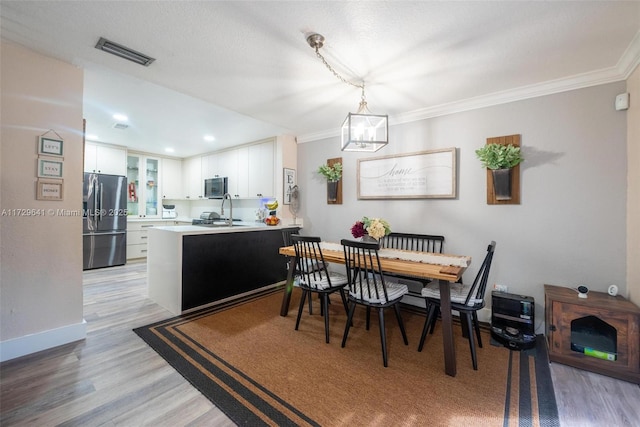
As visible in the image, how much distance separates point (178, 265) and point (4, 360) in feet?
4.41

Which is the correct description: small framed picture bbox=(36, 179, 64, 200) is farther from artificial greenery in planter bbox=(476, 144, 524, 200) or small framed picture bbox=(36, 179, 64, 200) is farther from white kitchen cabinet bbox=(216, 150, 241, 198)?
artificial greenery in planter bbox=(476, 144, 524, 200)

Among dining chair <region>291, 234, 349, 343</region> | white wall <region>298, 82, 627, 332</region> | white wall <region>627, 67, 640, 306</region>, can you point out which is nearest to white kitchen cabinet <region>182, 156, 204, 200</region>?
dining chair <region>291, 234, 349, 343</region>

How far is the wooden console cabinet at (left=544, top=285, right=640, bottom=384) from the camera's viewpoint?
1.88 m

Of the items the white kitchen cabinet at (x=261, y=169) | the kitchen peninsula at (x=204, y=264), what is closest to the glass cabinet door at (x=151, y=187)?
the white kitchen cabinet at (x=261, y=169)

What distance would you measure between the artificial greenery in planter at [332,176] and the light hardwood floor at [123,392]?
9.02ft

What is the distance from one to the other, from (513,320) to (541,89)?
2.15 meters

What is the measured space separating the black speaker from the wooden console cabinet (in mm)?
167

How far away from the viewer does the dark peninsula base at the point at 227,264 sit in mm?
3025

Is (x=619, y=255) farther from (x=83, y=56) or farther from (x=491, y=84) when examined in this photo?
(x=83, y=56)

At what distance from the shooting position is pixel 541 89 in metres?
2.54

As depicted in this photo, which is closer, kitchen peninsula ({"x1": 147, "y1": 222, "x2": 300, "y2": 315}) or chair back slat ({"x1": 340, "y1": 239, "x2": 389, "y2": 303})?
chair back slat ({"x1": 340, "y1": 239, "x2": 389, "y2": 303})

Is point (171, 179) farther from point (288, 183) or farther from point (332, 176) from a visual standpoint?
point (332, 176)

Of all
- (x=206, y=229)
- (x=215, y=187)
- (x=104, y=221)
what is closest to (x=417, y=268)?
(x=206, y=229)

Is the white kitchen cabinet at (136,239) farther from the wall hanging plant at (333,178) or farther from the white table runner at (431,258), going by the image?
the white table runner at (431,258)
